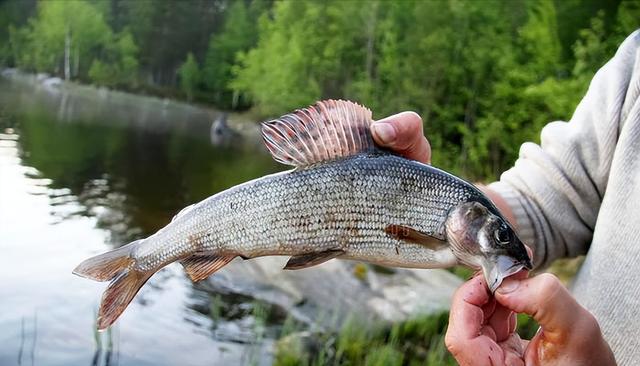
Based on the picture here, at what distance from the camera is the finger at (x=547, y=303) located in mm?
1889

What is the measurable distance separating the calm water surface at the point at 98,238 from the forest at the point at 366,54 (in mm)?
8925

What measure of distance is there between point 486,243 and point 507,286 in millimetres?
160

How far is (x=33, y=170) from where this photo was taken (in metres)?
17.8

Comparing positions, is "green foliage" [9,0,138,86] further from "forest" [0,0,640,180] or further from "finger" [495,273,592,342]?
"finger" [495,273,592,342]

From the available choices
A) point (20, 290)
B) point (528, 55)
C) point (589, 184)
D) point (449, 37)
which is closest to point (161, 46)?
point (449, 37)

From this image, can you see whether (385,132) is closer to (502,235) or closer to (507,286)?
(502,235)

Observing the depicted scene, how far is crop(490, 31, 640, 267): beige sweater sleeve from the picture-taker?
3.20 m

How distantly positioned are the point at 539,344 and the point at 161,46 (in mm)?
67744

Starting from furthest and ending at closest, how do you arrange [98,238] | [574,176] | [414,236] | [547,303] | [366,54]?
[366,54]
[98,238]
[574,176]
[414,236]
[547,303]

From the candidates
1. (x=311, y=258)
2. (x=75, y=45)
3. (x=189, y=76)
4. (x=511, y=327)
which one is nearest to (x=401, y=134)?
(x=311, y=258)

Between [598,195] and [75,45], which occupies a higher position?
[598,195]

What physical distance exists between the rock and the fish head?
666cm

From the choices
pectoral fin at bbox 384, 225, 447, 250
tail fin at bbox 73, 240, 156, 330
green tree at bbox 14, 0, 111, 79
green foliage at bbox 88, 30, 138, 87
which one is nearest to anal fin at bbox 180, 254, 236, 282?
tail fin at bbox 73, 240, 156, 330

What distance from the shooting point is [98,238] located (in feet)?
40.7
